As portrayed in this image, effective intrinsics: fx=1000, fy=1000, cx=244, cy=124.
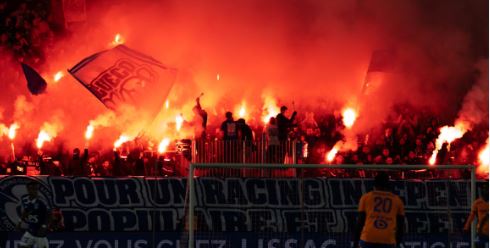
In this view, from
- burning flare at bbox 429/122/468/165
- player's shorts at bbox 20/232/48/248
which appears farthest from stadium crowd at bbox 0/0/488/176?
player's shorts at bbox 20/232/48/248

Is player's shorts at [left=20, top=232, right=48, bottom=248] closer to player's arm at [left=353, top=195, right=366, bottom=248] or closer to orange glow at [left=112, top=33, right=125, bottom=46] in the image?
player's arm at [left=353, top=195, right=366, bottom=248]

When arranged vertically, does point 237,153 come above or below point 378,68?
below

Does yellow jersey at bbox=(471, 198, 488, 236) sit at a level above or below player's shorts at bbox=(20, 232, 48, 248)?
above

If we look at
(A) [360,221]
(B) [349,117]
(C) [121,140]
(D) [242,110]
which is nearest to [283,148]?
(B) [349,117]

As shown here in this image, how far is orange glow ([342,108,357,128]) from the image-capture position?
1094 inches

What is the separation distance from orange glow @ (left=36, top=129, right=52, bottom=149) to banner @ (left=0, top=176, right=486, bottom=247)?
10292mm

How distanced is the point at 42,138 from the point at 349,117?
9.16 metres

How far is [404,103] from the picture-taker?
28.8 metres

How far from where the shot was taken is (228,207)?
63.3 ft

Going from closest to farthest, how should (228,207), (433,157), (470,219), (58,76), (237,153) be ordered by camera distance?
1. (470,219)
2. (228,207)
3. (237,153)
4. (433,157)
5. (58,76)

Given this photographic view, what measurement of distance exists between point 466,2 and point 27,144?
13863 mm

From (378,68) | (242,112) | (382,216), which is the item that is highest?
(378,68)

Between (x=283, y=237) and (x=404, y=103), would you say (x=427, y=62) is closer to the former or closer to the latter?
(x=404, y=103)

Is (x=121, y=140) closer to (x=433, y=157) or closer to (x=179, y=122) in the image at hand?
(x=179, y=122)
